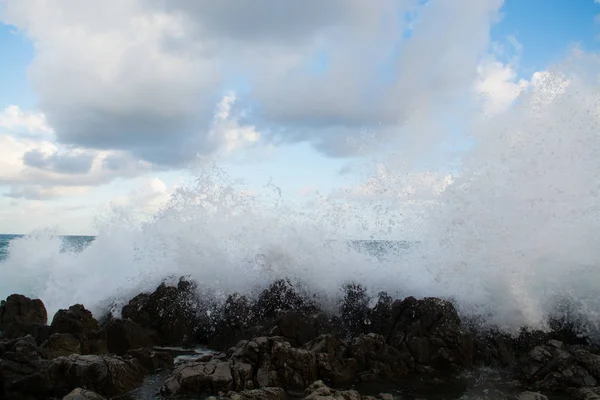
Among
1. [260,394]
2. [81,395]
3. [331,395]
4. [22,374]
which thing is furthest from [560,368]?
[22,374]

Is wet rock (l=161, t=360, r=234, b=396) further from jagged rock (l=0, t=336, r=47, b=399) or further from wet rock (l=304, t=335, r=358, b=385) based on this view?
jagged rock (l=0, t=336, r=47, b=399)

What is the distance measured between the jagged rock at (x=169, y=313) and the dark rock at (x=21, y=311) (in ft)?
7.37

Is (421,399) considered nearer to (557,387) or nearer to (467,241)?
(557,387)

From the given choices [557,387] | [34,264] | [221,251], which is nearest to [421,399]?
[557,387]

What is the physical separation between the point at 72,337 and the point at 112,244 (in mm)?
8967

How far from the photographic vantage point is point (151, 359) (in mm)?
8984

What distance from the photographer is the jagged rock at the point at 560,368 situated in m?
7.95

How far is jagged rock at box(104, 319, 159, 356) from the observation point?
10219 millimetres

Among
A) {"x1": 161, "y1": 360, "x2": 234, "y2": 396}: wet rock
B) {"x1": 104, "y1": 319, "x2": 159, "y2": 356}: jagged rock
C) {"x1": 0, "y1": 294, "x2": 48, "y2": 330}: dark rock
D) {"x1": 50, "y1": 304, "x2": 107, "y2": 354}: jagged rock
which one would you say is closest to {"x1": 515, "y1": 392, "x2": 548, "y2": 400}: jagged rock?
{"x1": 161, "y1": 360, "x2": 234, "y2": 396}: wet rock

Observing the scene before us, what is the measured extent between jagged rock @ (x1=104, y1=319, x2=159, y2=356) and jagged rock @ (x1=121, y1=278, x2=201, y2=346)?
813mm

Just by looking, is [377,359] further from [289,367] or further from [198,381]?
[198,381]

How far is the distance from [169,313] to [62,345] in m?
2.68

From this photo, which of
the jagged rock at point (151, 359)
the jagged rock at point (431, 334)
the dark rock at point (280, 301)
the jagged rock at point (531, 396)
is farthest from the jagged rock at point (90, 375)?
the jagged rock at point (531, 396)

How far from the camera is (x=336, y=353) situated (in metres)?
8.68
